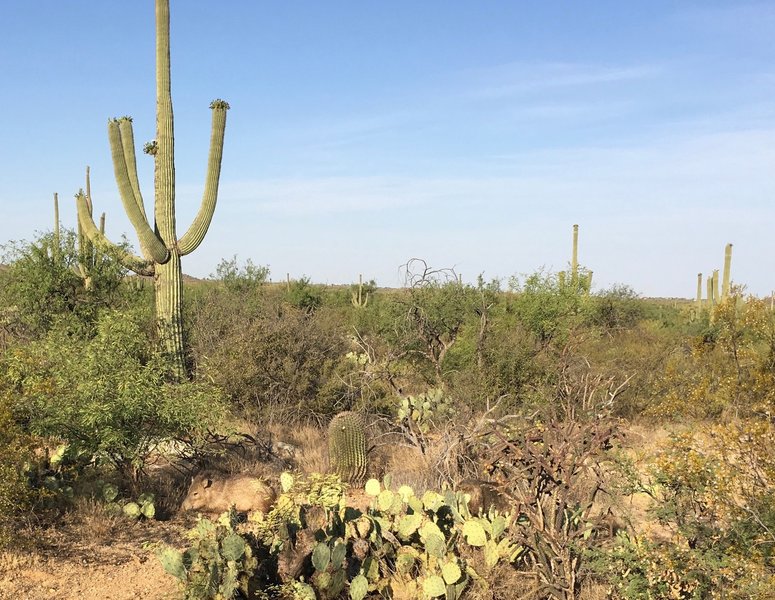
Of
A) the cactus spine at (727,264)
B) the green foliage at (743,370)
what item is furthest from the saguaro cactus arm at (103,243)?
the cactus spine at (727,264)

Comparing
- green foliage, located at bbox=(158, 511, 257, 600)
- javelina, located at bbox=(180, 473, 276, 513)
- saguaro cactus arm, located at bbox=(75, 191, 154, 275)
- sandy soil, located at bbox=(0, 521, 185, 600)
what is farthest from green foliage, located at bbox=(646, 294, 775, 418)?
saguaro cactus arm, located at bbox=(75, 191, 154, 275)

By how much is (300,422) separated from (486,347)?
11.2 feet

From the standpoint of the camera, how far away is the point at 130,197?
476 inches

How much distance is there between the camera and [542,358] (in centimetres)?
1249

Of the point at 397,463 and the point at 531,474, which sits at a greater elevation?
the point at 531,474

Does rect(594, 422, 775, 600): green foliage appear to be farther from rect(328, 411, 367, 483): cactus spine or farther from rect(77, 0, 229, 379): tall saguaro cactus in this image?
rect(77, 0, 229, 379): tall saguaro cactus

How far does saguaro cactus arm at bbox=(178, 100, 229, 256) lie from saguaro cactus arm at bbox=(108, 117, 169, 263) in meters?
0.60

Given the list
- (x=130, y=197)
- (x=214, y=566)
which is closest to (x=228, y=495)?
(x=214, y=566)

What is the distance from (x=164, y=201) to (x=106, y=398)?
531 centimetres

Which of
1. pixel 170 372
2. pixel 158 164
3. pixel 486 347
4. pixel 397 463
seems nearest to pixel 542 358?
pixel 486 347

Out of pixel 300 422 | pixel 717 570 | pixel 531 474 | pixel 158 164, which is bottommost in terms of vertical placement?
pixel 300 422

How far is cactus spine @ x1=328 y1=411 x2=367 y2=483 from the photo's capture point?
9.12 metres

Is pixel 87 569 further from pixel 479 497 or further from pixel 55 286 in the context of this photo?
pixel 55 286

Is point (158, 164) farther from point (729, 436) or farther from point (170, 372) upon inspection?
point (729, 436)
